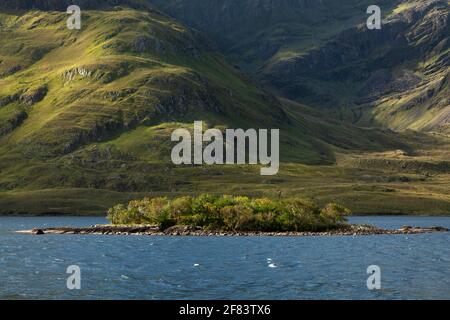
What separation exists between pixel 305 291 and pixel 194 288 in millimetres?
13187

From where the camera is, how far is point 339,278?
93062 mm

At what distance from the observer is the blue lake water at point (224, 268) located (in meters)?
79.2

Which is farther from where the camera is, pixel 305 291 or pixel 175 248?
pixel 175 248

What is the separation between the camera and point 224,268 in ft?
346

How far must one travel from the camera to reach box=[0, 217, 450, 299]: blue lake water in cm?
7925

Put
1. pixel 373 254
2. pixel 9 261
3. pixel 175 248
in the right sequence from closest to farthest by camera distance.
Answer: pixel 9 261, pixel 373 254, pixel 175 248

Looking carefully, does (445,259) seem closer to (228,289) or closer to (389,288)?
(389,288)

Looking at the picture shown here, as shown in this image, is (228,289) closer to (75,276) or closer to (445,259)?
(75,276)
